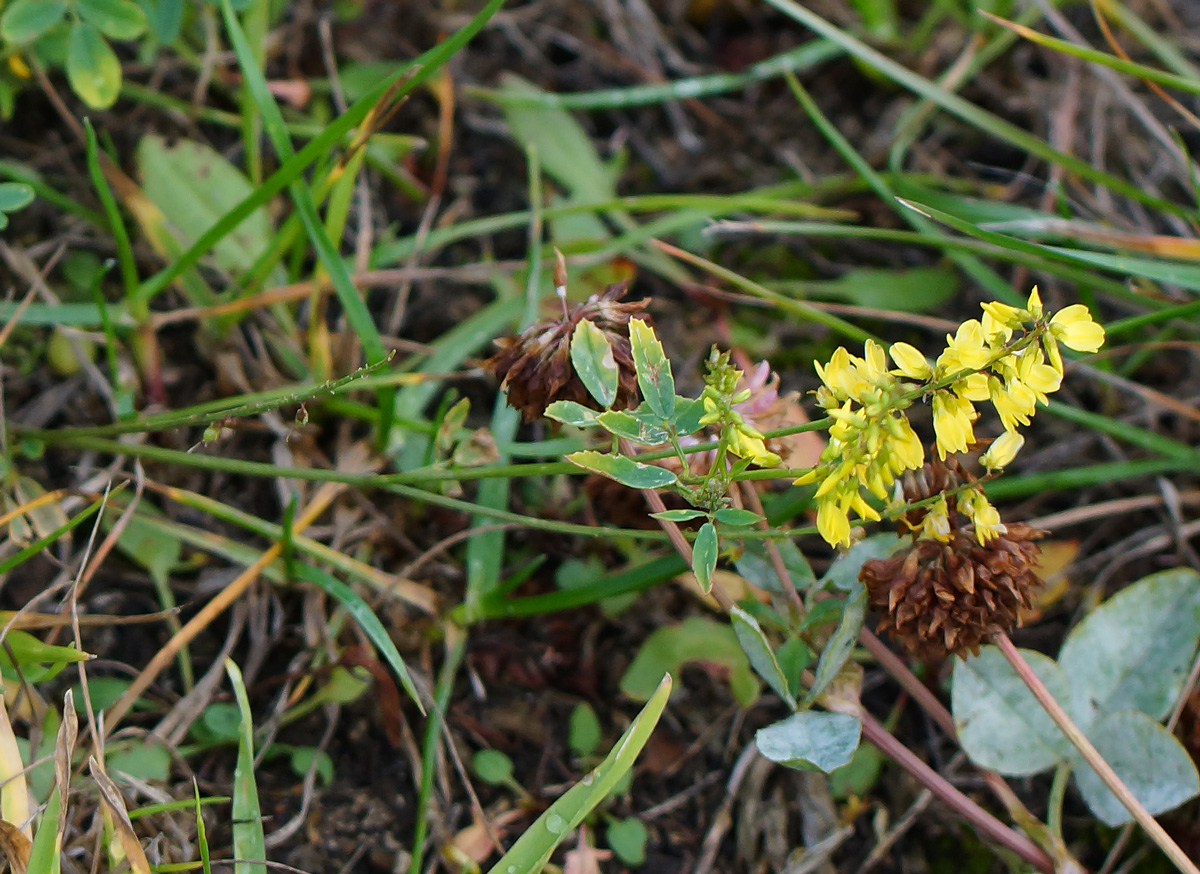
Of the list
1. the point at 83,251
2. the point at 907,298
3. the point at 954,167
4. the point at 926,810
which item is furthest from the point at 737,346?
the point at 83,251

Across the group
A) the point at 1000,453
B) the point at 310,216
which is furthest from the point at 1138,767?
the point at 310,216

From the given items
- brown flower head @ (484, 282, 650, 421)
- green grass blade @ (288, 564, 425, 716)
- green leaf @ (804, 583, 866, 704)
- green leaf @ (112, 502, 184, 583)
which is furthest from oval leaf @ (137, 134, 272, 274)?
green leaf @ (804, 583, 866, 704)

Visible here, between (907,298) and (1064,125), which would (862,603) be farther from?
(1064,125)

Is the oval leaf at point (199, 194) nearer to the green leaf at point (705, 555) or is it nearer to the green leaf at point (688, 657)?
the green leaf at point (688, 657)

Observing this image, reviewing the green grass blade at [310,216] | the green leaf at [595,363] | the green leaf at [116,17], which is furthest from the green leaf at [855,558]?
the green leaf at [116,17]

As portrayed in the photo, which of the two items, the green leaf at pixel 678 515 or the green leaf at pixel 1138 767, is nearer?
the green leaf at pixel 678 515

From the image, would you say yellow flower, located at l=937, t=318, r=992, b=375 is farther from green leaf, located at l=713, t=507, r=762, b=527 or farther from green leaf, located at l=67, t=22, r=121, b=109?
green leaf, located at l=67, t=22, r=121, b=109
